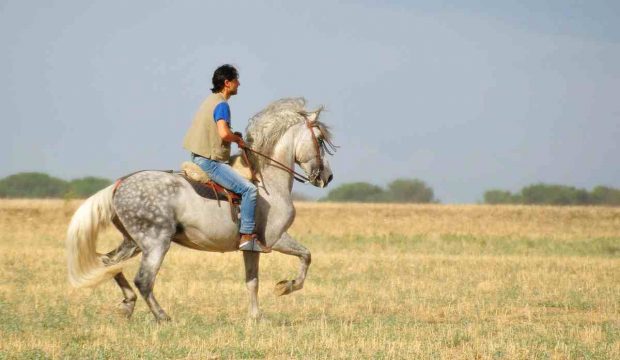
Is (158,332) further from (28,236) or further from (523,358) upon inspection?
(28,236)

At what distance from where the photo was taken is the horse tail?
12.2 meters

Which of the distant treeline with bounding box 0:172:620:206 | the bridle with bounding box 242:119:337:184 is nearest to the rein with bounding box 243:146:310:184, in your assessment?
the bridle with bounding box 242:119:337:184

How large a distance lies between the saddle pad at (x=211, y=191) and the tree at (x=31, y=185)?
8738 centimetres

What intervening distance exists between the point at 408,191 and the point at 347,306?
9122 centimetres

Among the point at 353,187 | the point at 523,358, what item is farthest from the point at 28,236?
the point at 353,187

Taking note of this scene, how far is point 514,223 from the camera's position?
1578 inches

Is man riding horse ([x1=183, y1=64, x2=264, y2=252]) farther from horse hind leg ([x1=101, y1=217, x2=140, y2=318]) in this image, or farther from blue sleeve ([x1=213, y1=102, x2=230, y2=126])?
horse hind leg ([x1=101, y1=217, x2=140, y2=318])

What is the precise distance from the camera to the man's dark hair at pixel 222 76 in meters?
12.7

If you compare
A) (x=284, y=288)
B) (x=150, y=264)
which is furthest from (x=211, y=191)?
(x=284, y=288)

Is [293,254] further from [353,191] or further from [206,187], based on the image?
[353,191]

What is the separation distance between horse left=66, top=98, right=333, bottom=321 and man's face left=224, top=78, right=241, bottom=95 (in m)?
0.63

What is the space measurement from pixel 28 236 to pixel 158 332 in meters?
20.3

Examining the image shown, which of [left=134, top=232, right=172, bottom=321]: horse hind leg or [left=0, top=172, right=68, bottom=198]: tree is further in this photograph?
[left=0, top=172, right=68, bottom=198]: tree

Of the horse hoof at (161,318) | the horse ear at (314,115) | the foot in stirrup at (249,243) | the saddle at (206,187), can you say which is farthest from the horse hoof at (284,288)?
the horse ear at (314,115)
